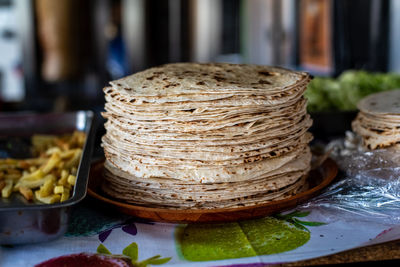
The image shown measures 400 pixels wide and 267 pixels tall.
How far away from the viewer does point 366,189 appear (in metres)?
1.27

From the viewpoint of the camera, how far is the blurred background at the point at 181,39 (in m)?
3.32

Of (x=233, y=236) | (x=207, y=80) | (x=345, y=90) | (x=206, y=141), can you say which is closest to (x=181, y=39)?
(x=345, y=90)

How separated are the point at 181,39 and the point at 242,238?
618 centimetres

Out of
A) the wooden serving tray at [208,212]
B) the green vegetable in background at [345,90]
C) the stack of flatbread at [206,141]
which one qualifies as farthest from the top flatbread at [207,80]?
the green vegetable in background at [345,90]

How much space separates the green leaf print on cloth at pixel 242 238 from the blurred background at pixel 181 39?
1.40 m

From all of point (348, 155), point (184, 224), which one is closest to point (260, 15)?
point (348, 155)

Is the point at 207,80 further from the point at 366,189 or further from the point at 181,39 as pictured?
the point at 181,39

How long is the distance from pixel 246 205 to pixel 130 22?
5.33 metres

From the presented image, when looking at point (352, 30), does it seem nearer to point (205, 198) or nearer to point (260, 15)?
point (205, 198)

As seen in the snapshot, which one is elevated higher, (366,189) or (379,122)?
(379,122)

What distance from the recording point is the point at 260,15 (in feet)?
22.9

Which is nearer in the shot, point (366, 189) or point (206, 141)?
point (206, 141)

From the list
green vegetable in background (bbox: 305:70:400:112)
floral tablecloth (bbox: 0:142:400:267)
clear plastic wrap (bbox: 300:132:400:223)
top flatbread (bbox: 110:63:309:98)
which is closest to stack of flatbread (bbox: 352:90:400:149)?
clear plastic wrap (bbox: 300:132:400:223)

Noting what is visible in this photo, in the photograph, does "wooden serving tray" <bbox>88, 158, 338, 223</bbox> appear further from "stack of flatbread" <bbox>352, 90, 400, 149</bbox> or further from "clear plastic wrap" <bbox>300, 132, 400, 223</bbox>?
"stack of flatbread" <bbox>352, 90, 400, 149</bbox>
